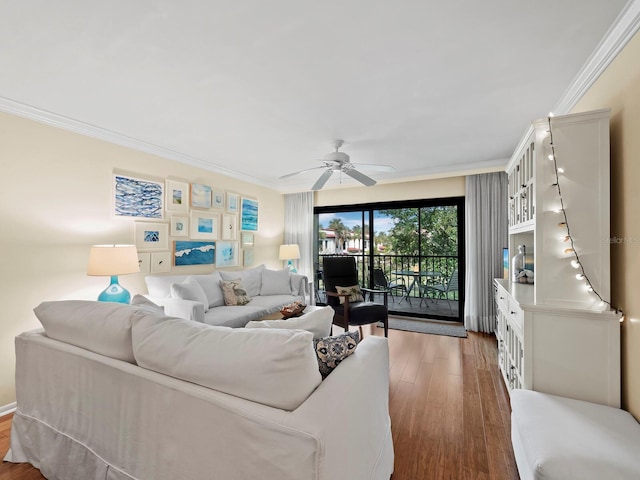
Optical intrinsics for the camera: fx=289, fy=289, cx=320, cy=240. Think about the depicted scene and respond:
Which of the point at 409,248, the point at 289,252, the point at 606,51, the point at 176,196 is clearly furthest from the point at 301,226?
the point at 606,51

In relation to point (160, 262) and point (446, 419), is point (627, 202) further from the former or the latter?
point (160, 262)

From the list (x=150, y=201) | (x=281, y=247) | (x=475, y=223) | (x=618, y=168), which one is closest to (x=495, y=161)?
(x=475, y=223)

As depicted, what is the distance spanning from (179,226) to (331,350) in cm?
322

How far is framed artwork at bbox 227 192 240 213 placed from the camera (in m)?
4.64

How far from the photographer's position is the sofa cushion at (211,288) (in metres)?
3.71

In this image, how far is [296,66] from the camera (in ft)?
6.34

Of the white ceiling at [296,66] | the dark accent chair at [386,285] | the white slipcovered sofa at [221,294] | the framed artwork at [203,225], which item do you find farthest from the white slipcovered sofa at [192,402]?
the dark accent chair at [386,285]

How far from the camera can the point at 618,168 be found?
5.55 ft

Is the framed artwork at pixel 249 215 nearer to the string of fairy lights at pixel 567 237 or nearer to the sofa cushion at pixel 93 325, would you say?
the sofa cushion at pixel 93 325

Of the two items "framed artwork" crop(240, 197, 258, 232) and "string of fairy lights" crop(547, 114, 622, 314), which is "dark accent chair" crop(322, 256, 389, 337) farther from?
"string of fairy lights" crop(547, 114, 622, 314)

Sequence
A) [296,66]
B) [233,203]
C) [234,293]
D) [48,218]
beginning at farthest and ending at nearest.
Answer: [233,203] < [234,293] < [48,218] < [296,66]

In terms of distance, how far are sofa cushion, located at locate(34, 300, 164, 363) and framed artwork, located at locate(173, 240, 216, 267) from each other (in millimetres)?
2141

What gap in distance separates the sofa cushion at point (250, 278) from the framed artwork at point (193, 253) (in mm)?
349

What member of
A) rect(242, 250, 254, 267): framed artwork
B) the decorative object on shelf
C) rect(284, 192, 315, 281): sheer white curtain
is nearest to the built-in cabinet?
the decorative object on shelf
